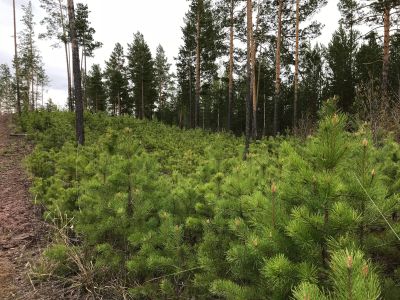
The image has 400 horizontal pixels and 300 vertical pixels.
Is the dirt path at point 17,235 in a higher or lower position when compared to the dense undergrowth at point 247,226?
lower

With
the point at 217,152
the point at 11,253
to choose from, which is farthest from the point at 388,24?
the point at 11,253

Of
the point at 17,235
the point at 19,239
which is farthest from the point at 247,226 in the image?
the point at 17,235

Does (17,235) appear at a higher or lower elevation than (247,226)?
lower

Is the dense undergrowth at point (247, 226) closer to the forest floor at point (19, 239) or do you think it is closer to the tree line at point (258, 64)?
the forest floor at point (19, 239)

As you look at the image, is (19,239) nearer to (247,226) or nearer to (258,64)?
(247,226)

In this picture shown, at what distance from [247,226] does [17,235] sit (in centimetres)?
451

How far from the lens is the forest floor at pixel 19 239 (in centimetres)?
398

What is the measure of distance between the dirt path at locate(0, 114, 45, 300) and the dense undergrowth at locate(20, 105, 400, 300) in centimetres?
36

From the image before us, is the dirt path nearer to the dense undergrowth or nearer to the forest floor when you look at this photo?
the forest floor

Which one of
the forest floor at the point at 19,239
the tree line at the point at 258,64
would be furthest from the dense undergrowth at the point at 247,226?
the tree line at the point at 258,64

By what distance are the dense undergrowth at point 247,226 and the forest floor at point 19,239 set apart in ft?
1.12

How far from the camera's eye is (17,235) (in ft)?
18.0

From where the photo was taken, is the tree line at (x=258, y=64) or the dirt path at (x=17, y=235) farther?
the tree line at (x=258, y=64)

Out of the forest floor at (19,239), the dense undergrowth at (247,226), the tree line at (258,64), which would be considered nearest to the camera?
the dense undergrowth at (247,226)
